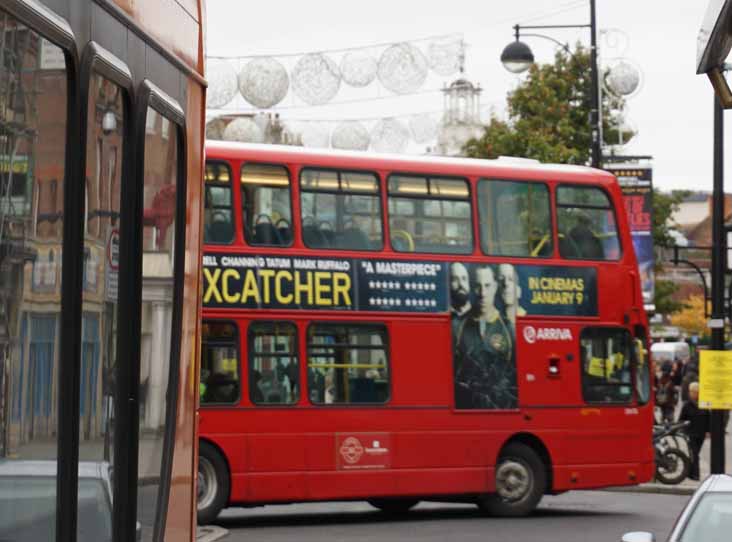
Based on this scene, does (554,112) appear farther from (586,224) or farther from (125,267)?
(125,267)

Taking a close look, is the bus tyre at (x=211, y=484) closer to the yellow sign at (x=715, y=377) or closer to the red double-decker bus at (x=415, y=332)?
the red double-decker bus at (x=415, y=332)

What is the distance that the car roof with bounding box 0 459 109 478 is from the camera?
3.56 metres

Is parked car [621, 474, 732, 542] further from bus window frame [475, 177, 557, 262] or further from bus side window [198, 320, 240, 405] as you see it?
bus window frame [475, 177, 557, 262]

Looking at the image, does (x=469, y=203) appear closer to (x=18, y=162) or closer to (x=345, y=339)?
(x=345, y=339)

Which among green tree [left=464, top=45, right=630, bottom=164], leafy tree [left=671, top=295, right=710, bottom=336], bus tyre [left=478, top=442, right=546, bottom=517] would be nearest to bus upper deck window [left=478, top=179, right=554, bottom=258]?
bus tyre [left=478, top=442, right=546, bottom=517]

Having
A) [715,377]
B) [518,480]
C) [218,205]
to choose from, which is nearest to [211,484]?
[218,205]

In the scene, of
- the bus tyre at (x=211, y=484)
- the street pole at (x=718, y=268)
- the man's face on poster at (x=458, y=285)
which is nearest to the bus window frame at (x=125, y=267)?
the bus tyre at (x=211, y=484)

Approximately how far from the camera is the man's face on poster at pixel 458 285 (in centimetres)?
1984

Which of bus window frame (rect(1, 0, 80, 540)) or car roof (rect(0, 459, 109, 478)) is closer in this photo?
car roof (rect(0, 459, 109, 478))

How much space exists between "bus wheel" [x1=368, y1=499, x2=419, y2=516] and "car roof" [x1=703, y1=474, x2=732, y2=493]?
1205 centimetres

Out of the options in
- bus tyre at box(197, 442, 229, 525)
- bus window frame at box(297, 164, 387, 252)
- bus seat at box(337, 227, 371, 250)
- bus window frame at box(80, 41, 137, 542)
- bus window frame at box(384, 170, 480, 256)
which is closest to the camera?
bus window frame at box(80, 41, 137, 542)

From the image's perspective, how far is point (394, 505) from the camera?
21953 mm

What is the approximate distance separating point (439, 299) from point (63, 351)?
52.3 feet

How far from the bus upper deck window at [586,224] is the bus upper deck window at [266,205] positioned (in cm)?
365
